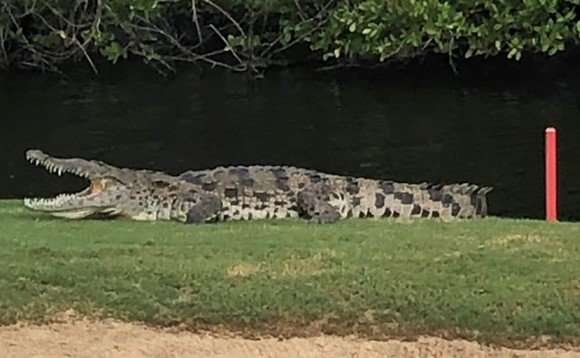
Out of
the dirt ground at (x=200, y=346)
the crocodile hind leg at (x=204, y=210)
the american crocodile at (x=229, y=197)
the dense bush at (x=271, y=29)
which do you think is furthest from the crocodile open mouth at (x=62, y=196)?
the dense bush at (x=271, y=29)

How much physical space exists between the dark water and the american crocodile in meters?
3.20

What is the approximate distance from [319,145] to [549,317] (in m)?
12.4

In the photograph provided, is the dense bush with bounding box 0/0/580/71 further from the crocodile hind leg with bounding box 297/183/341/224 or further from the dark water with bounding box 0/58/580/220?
the crocodile hind leg with bounding box 297/183/341/224

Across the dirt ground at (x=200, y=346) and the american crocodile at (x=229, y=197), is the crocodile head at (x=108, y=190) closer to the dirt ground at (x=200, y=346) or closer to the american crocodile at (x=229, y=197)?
the american crocodile at (x=229, y=197)

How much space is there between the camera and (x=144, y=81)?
87.5 ft

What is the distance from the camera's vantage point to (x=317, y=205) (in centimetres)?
1031

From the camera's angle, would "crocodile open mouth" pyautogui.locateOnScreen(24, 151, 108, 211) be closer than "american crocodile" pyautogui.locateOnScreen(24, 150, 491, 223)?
Yes

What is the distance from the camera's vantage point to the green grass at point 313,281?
6.95 metres

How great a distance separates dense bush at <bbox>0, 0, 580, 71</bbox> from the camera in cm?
1902

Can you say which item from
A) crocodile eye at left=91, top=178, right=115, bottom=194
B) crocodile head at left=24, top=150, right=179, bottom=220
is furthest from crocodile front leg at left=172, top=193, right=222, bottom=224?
crocodile eye at left=91, top=178, right=115, bottom=194

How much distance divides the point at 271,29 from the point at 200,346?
62.9 ft

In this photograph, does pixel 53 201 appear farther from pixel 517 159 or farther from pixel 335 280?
pixel 517 159

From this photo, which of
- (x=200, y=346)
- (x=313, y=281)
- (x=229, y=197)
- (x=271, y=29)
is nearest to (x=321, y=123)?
(x=271, y=29)

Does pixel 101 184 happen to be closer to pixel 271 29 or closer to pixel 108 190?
pixel 108 190
